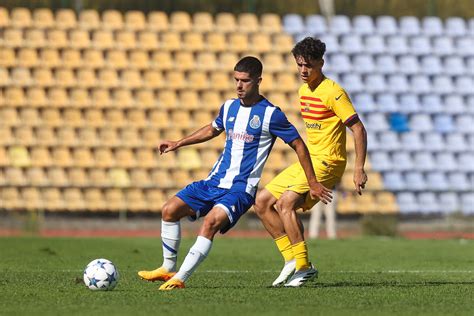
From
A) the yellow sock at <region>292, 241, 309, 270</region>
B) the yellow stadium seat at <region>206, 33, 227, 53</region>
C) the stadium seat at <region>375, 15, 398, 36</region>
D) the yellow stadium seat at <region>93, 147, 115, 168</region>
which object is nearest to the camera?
the yellow sock at <region>292, 241, 309, 270</region>

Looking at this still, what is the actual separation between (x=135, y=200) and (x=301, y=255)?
48.6ft

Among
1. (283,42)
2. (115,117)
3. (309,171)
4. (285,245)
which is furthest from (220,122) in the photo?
(283,42)

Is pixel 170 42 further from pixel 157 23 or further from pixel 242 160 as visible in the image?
pixel 242 160

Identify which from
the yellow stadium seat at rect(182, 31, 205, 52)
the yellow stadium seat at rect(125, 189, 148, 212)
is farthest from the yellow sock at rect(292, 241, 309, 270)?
the yellow stadium seat at rect(182, 31, 205, 52)

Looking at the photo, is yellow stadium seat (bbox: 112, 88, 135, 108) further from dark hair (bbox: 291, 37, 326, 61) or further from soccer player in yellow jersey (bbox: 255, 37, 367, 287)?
dark hair (bbox: 291, 37, 326, 61)

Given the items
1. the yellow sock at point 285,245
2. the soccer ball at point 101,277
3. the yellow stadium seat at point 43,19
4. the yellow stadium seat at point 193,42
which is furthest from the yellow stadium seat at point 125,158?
the soccer ball at point 101,277

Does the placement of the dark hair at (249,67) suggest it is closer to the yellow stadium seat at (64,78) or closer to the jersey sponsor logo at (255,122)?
the jersey sponsor logo at (255,122)

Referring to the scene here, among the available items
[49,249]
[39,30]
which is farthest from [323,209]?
[49,249]

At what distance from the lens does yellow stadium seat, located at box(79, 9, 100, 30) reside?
25380 millimetres

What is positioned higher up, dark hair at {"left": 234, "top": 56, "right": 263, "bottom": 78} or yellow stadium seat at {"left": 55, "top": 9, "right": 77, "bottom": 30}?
yellow stadium seat at {"left": 55, "top": 9, "right": 77, "bottom": 30}

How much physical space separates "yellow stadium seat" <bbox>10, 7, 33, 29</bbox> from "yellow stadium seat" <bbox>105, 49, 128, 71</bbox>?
6.29ft

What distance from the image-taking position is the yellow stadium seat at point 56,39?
82.2ft

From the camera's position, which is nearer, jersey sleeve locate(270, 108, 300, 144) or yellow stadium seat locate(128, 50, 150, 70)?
jersey sleeve locate(270, 108, 300, 144)

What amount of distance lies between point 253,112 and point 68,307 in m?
2.54
